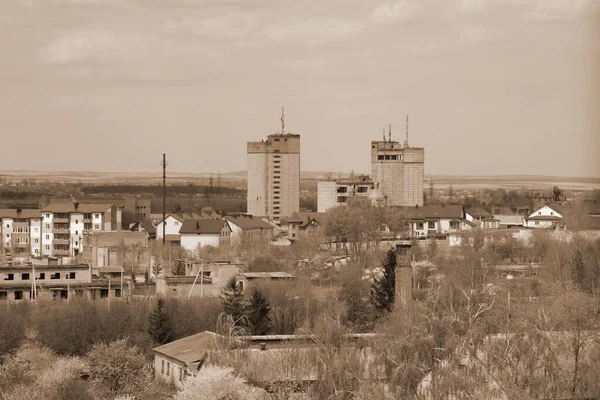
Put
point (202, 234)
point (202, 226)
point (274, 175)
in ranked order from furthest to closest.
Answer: point (274, 175) < point (202, 226) < point (202, 234)

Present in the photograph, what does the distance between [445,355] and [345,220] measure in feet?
75.3

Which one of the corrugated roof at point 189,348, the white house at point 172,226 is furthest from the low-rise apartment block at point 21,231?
the corrugated roof at point 189,348

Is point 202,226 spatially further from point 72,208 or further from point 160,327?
point 160,327

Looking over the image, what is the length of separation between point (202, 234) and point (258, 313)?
Result: 16924mm

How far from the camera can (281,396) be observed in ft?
36.1

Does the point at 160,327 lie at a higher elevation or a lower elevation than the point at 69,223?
lower

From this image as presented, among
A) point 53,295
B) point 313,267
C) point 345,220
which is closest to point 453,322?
point 53,295

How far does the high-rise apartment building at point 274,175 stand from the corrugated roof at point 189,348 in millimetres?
39222

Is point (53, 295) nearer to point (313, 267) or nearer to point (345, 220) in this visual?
point (313, 267)

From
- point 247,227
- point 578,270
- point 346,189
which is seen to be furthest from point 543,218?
point 578,270

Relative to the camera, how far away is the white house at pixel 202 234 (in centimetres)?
3366

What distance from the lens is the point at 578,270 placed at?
21.5 meters

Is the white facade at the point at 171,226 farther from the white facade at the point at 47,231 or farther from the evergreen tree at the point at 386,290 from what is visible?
the evergreen tree at the point at 386,290

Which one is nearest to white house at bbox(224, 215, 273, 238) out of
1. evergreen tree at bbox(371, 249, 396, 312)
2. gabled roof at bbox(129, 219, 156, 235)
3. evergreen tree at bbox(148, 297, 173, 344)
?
gabled roof at bbox(129, 219, 156, 235)
